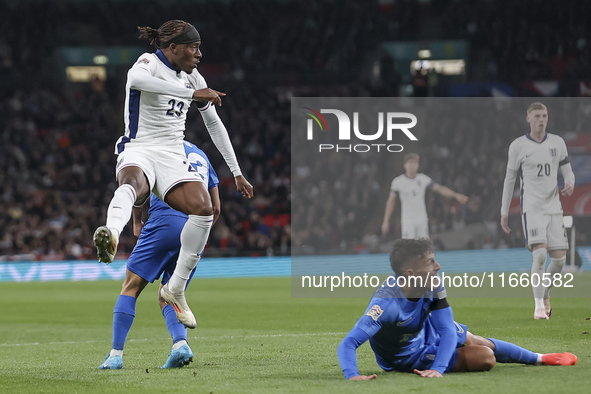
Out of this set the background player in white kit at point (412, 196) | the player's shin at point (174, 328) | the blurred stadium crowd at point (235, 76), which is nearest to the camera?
the player's shin at point (174, 328)

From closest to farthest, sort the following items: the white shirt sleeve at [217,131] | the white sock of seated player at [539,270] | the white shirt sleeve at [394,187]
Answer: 1. the white shirt sleeve at [217,131]
2. the white shirt sleeve at [394,187]
3. the white sock of seated player at [539,270]

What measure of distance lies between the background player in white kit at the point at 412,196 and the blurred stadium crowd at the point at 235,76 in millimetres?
12733

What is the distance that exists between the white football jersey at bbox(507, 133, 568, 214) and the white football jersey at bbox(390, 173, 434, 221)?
69.9 inches

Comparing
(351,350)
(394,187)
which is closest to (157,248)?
(351,350)

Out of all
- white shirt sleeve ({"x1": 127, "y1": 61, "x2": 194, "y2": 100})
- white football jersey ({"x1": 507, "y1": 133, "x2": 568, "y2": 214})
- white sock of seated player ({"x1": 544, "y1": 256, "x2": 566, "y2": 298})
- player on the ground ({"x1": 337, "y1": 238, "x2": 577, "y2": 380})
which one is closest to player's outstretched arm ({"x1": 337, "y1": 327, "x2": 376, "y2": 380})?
player on the ground ({"x1": 337, "y1": 238, "x2": 577, "y2": 380})

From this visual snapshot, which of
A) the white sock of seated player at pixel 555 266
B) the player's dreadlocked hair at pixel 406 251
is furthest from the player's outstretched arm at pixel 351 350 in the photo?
the white sock of seated player at pixel 555 266

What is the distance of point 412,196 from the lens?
25.7 feet

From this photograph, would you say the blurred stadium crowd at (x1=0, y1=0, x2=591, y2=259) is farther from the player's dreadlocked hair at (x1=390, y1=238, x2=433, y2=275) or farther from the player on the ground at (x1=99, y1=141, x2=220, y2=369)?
the player's dreadlocked hair at (x1=390, y1=238, x2=433, y2=275)

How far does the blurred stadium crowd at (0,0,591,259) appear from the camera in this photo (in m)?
23.9

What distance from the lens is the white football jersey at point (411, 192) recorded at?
25.0ft

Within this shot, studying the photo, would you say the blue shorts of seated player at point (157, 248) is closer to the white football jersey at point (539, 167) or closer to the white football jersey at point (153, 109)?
the white football jersey at point (153, 109)

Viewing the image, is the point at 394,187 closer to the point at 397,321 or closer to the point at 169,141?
the point at 169,141

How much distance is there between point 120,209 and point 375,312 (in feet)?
5.71

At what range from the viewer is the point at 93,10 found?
98.9ft
